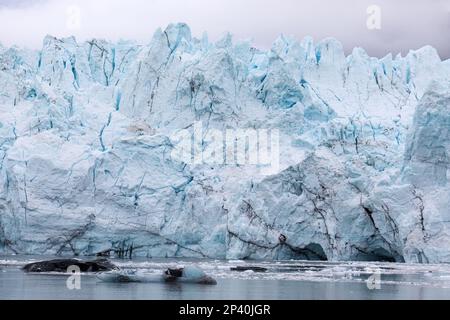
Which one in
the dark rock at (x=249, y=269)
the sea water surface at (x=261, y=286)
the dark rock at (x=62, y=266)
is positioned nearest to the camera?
the sea water surface at (x=261, y=286)

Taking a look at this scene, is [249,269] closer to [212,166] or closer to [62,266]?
[62,266]

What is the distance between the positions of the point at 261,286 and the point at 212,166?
36.1 feet

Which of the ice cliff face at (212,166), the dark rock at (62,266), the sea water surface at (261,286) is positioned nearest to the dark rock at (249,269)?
the sea water surface at (261,286)

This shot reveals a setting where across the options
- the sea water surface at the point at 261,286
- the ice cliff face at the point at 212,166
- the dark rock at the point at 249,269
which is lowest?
the dark rock at the point at 249,269

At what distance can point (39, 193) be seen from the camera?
2175 centimetres

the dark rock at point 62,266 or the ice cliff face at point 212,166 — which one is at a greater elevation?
the ice cliff face at point 212,166

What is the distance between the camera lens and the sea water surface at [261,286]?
11109 millimetres

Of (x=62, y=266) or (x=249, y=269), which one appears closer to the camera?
(x=62, y=266)

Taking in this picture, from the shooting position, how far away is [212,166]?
2358 centimetres

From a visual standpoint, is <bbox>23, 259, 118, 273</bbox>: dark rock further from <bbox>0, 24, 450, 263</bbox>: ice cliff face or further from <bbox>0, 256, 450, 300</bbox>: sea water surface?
<bbox>0, 24, 450, 263</bbox>: ice cliff face

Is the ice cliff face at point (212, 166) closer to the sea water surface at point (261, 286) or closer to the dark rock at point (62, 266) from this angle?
the sea water surface at point (261, 286)

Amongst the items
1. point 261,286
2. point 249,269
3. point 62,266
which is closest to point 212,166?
point 249,269

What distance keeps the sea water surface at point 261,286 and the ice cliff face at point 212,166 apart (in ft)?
14.3
